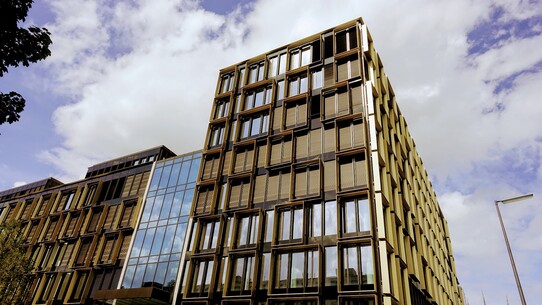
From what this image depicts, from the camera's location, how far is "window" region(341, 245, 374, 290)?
23141 mm

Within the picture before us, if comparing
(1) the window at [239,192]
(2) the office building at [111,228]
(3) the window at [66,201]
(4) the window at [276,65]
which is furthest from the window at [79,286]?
(4) the window at [276,65]

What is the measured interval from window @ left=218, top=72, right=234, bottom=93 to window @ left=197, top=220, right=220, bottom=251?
16.5 metres

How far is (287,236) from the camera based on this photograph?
2811 cm

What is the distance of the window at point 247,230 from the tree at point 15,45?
20833mm

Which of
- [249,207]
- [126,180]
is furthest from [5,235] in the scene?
[249,207]

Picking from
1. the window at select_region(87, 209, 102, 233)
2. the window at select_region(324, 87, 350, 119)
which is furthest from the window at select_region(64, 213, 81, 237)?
the window at select_region(324, 87, 350, 119)

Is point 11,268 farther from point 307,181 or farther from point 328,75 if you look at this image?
point 328,75

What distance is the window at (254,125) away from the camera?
117ft

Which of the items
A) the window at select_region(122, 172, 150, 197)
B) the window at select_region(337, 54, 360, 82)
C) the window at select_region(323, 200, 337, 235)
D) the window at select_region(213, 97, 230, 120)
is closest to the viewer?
the window at select_region(323, 200, 337, 235)

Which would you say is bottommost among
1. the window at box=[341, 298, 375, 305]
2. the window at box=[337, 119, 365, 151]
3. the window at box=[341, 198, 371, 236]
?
the window at box=[341, 298, 375, 305]

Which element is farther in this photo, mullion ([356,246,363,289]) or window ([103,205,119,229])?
window ([103,205,119,229])

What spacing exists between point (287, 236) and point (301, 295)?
486 cm

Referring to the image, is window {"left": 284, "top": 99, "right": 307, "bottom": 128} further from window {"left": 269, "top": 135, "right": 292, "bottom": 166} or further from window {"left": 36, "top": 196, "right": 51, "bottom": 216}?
window {"left": 36, "top": 196, "right": 51, "bottom": 216}

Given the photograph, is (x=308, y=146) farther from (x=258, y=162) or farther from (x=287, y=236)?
(x=287, y=236)
